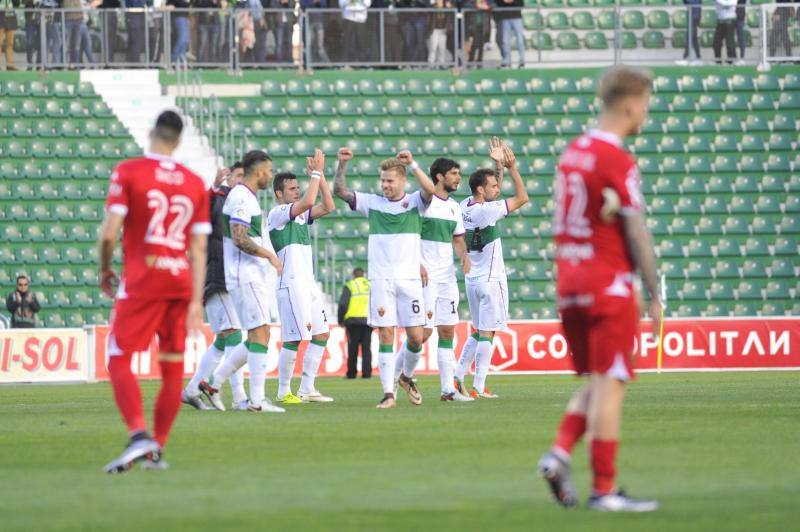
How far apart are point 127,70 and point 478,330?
1758 centimetres

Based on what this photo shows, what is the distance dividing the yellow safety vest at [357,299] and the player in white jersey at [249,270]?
11.3 metres

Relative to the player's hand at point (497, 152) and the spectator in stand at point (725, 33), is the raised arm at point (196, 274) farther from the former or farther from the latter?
the spectator in stand at point (725, 33)

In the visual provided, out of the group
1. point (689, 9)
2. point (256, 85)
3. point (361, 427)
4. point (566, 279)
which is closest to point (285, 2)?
point (256, 85)

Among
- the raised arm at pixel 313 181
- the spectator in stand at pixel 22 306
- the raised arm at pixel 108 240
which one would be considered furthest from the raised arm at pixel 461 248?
the spectator in stand at pixel 22 306

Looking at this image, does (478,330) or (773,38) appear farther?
(773,38)

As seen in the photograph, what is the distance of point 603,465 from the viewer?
743 cm

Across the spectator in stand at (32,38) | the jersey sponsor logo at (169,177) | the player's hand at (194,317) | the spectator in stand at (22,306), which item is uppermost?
the spectator in stand at (32,38)

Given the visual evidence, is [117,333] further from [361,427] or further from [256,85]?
[256,85]

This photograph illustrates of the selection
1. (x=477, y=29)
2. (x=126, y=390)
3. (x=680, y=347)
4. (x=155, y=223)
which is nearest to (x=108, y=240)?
(x=155, y=223)

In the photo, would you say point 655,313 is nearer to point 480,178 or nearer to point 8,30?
point 480,178

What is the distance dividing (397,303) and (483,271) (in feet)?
7.79

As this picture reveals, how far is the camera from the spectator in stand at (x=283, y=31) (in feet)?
108

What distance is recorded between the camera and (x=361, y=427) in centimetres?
1283

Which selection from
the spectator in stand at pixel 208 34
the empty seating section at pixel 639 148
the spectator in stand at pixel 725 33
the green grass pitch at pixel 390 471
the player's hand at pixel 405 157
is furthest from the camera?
the spectator in stand at pixel 725 33
